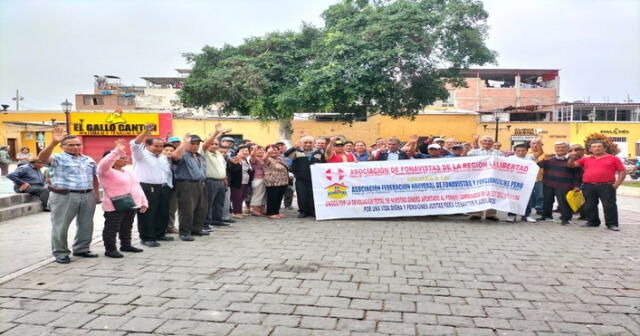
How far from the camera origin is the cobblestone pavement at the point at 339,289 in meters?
3.54

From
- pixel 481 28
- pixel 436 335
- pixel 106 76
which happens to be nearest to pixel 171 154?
pixel 436 335

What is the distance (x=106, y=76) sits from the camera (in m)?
57.5

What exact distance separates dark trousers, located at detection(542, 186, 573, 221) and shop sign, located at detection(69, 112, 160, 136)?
86.3 ft

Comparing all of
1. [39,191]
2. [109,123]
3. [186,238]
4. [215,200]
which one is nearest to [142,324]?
[186,238]

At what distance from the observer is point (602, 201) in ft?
27.2

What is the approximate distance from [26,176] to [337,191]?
268 inches

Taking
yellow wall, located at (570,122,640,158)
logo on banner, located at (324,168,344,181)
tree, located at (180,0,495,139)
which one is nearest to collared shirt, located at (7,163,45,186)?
logo on banner, located at (324,168,344,181)

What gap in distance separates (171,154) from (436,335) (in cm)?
483

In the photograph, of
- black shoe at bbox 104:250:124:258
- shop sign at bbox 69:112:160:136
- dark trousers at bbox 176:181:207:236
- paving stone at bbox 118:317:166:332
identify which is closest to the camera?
paving stone at bbox 118:317:166:332

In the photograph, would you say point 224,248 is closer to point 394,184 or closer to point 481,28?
point 394,184

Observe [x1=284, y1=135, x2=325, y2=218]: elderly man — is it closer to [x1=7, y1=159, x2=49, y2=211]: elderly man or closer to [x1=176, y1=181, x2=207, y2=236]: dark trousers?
[x1=176, y1=181, x2=207, y2=236]: dark trousers

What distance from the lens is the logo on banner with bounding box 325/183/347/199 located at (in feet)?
29.9

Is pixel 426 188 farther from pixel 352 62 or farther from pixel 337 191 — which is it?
pixel 352 62

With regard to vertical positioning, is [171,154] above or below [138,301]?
above
